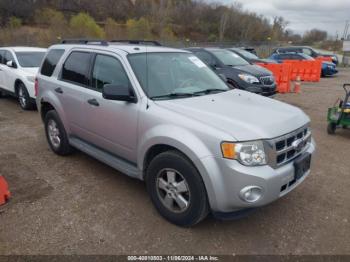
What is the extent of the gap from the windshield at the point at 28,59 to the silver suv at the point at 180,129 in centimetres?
487

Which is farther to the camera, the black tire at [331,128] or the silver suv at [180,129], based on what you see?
the black tire at [331,128]

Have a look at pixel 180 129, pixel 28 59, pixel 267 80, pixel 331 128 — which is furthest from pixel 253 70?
pixel 180 129

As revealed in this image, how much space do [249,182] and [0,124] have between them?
6442mm

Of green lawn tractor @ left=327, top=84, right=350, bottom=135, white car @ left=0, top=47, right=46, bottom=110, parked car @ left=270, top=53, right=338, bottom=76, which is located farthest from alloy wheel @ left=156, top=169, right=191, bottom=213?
parked car @ left=270, top=53, right=338, bottom=76

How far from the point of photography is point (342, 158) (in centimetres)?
530

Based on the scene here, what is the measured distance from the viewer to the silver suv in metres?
2.72

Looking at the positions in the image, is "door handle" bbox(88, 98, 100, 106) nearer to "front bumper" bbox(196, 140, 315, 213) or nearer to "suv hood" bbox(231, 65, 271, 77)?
"front bumper" bbox(196, 140, 315, 213)

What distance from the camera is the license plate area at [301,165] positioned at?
303 centimetres

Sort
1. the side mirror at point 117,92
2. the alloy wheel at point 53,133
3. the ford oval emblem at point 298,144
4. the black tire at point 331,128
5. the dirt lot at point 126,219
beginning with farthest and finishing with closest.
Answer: the black tire at point 331,128, the alloy wheel at point 53,133, the side mirror at point 117,92, the ford oval emblem at point 298,144, the dirt lot at point 126,219

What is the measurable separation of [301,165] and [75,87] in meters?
3.10

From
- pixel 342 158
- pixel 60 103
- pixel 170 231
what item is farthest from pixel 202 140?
pixel 342 158

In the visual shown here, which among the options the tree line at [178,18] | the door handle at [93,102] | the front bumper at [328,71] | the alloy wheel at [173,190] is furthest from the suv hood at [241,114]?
the tree line at [178,18]

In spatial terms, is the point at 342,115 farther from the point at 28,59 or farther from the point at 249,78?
the point at 28,59

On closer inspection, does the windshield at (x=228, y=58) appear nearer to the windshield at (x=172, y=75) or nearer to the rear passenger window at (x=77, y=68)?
the windshield at (x=172, y=75)
